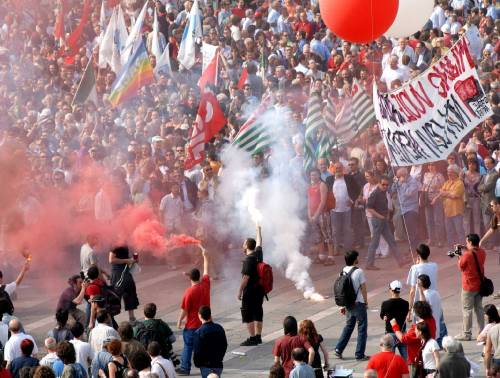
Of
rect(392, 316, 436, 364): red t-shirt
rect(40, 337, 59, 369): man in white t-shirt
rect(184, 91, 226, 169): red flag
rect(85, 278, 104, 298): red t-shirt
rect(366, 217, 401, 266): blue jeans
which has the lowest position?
rect(392, 316, 436, 364): red t-shirt

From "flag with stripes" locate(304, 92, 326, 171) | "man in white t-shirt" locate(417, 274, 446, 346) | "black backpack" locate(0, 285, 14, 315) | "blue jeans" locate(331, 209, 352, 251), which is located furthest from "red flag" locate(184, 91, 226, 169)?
"man in white t-shirt" locate(417, 274, 446, 346)

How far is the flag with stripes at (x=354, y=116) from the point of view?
22.8 meters

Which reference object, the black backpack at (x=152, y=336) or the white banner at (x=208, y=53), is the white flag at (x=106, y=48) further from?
the black backpack at (x=152, y=336)

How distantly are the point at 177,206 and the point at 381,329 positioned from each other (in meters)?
5.42

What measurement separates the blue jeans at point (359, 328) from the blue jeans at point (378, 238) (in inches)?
172

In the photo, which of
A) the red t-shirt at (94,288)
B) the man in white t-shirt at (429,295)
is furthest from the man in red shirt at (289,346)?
the red t-shirt at (94,288)

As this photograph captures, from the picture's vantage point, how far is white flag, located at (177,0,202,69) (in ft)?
94.3

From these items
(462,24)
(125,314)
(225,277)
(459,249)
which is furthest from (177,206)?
(462,24)

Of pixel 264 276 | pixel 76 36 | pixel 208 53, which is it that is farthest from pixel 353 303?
pixel 76 36

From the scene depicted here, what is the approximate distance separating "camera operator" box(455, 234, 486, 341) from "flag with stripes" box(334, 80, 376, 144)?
6135 millimetres

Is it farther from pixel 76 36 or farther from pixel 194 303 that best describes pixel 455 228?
pixel 76 36

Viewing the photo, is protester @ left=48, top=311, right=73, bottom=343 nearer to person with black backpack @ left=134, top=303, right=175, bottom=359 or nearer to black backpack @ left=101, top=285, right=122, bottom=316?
person with black backpack @ left=134, top=303, right=175, bottom=359

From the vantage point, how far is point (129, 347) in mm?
14008

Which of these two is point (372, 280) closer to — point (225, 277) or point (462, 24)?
point (225, 277)
